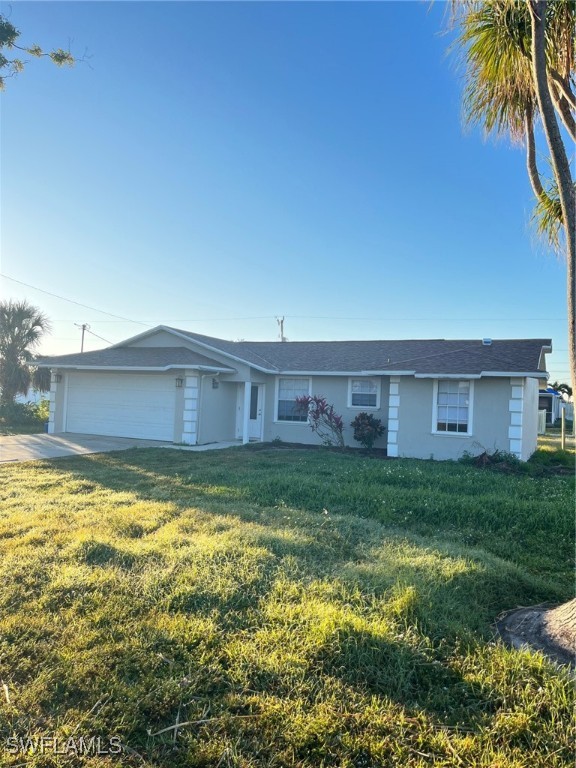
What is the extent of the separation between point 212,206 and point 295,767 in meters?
14.4

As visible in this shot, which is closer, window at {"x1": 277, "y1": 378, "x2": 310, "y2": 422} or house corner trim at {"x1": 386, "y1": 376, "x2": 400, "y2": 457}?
house corner trim at {"x1": 386, "y1": 376, "x2": 400, "y2": 457}

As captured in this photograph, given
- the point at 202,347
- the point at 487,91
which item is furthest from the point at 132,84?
the point at 202,347

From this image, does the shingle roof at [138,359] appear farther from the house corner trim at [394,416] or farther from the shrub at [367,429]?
the house corner trim at [394,416]

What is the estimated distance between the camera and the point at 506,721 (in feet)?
8.38

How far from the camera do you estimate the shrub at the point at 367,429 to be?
51.1ft

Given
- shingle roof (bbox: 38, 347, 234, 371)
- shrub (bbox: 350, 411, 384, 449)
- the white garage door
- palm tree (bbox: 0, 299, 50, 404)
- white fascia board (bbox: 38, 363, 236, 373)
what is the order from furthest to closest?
palm tree (bbox: 0, 299, 50, 404) < the white garage door < shingle roof (bbox: 38, 347, 234, 371) < shrub (bbox: 350, 411, 384, 449) < white fascia board (bbox: 38, 363, 236, 373)

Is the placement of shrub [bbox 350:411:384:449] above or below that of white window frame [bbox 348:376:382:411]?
below

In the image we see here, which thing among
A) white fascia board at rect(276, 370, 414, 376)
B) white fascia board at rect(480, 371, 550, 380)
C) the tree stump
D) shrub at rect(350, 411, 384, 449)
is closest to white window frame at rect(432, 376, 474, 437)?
white fascia board at rect(480, 371, 550, 380)

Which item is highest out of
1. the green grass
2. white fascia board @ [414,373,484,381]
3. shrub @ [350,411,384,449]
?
white fascia board @ [414,373,484,381]

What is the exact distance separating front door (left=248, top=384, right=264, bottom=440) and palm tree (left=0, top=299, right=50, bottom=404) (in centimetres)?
1220

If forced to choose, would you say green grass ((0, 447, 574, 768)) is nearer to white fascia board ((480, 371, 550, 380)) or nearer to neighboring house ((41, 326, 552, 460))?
white fascia board ((480, 371, 550, 380))

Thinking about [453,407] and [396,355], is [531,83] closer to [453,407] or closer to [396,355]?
[453,407]

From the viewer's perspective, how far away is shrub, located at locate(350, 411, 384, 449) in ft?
51.1

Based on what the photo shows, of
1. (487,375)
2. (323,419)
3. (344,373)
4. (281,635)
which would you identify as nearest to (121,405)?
(323,419)
